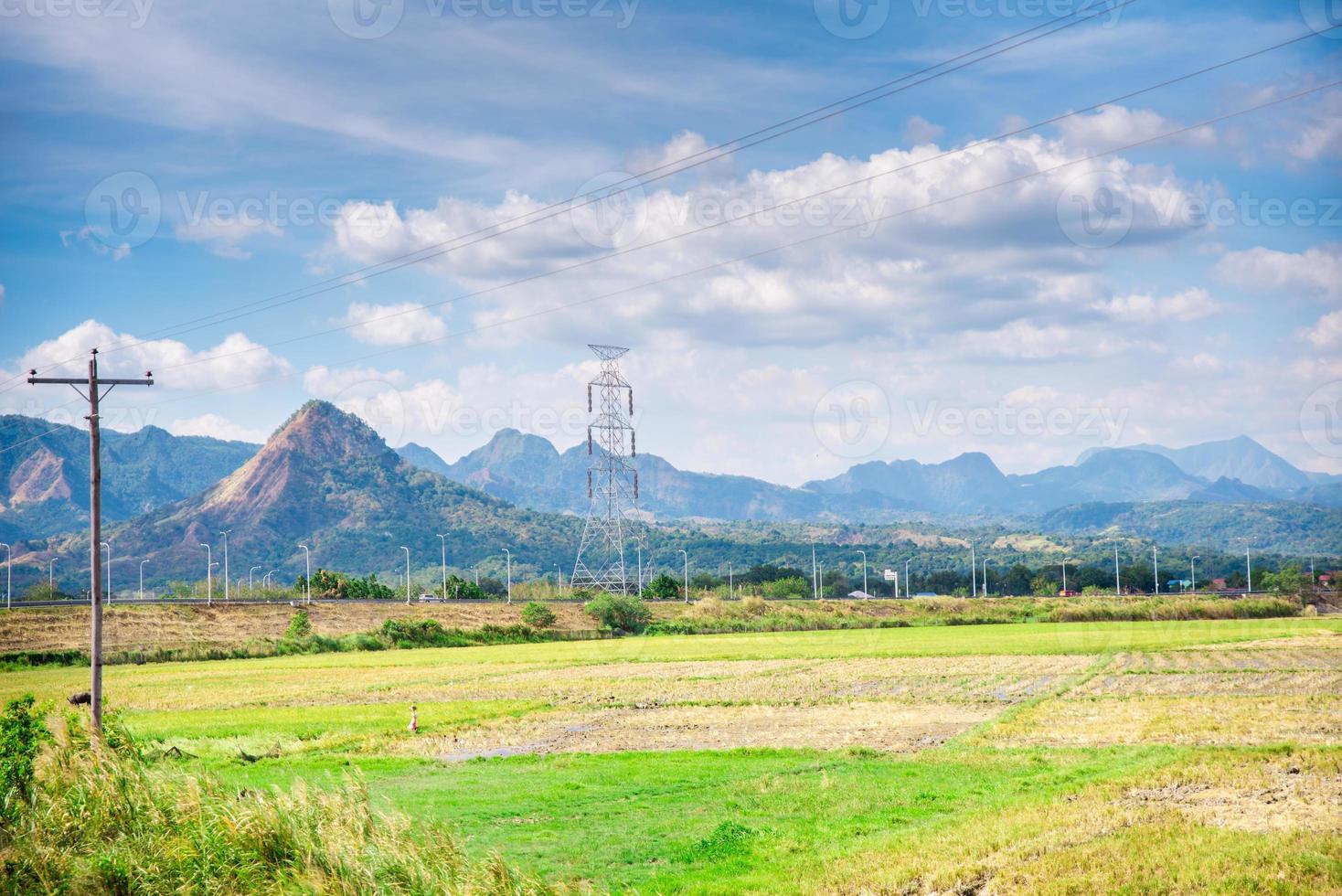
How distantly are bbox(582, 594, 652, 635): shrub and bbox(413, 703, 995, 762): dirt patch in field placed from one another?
7097 centimetres

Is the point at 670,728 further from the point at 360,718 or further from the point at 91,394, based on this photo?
the point at 91,394

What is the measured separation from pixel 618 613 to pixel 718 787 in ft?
295

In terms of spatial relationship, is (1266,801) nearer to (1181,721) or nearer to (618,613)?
(1181,721)

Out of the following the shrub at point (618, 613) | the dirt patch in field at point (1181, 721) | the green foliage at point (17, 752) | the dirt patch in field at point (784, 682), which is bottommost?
the shrub at point (618, 613)

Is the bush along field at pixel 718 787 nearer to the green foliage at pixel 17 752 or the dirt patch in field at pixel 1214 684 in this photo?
the green foliage at pixel 17 752

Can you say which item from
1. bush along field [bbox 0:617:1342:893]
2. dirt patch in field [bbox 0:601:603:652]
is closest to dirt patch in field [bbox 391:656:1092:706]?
bush along field [bbox 0:617:1342:893]

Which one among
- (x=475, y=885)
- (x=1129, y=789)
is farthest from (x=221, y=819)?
(x=1129, y=789)

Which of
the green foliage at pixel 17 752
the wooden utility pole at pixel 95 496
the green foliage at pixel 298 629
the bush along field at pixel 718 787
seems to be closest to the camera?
the bush along field at pixel 718 787

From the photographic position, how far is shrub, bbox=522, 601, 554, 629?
112 meters

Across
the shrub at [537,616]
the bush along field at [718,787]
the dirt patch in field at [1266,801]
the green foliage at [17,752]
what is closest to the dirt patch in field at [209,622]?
the shrub at [537,616]

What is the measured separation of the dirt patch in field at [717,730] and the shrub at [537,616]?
227ft

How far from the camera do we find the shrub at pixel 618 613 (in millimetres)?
114312

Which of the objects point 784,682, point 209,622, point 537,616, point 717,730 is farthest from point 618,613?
point 717,730

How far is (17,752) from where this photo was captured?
19.0 m
